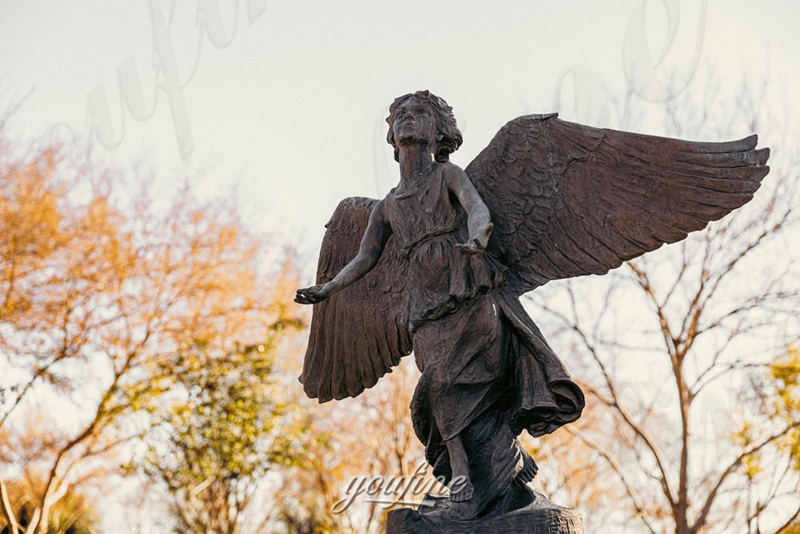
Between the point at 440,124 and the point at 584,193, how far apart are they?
2.83 feet

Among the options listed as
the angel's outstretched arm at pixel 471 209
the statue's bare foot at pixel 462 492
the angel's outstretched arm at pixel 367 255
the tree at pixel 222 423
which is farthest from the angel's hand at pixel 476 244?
the tree at pixel 222 423

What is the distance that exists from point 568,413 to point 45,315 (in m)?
12.1

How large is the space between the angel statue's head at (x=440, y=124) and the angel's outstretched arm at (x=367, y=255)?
36 centimetres

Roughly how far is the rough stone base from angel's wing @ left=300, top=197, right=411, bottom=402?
105cm

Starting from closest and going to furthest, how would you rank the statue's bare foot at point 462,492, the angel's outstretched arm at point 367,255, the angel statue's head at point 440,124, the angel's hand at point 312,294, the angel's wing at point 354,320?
the statue's bare foot at point 462,492 → the angel's hand at point 312,294 → the angel's outstretched arm at point 367,255 → the angel statue's head at point 440,124 → the angel's wing at point 354,320

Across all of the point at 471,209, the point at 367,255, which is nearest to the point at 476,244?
the point at 471,209

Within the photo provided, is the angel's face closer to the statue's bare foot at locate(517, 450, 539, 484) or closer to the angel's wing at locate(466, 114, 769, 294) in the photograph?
the angel's wing at locate(466, 114, 769, 294)

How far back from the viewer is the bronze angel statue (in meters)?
4.00

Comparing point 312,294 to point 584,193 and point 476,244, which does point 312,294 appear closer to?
point 476,244

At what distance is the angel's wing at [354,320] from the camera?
15.3 ft

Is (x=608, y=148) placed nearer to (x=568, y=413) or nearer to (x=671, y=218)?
(x=671, y=218)

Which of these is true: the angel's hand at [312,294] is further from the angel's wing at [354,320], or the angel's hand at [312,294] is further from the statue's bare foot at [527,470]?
the statue's bare foot at [527,470]

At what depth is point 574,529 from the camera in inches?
148

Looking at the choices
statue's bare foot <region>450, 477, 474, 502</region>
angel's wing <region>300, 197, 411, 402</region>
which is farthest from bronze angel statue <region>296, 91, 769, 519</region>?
angel's wing <region>300, 197, 411, 402</region>
